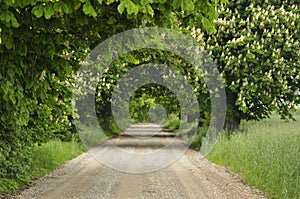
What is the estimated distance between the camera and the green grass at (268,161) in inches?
384

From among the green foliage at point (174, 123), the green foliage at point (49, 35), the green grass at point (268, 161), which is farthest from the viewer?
the green foliage at point (174, 123)

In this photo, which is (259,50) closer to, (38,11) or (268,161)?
(268,161)

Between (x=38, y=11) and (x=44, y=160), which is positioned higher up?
(x=38, y=11)

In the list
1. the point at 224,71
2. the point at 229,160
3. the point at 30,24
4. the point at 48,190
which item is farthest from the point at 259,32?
the point at 30,24

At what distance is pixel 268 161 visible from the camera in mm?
11469

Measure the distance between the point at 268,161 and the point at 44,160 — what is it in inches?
284

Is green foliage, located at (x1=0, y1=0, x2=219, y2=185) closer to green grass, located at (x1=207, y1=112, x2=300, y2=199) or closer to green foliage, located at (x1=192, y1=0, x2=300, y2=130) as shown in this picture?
green grass, located at (x1=207, y1=112, x2=300, y2=199)

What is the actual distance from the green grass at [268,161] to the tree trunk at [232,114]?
12.9 feet

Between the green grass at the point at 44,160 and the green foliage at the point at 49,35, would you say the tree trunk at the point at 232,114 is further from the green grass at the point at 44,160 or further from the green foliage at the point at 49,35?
the green foliage at the point at 49,35

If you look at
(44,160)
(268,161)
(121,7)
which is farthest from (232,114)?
(121,7)

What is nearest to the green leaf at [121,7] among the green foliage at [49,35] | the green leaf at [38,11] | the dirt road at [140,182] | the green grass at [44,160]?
the green foliage at [49,35]

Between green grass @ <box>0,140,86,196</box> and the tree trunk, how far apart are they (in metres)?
7.07

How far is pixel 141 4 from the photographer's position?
5836 mm

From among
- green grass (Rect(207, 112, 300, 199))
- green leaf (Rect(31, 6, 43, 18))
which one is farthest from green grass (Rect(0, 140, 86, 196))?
green grass (Rect(207, 112, 300, 199))
